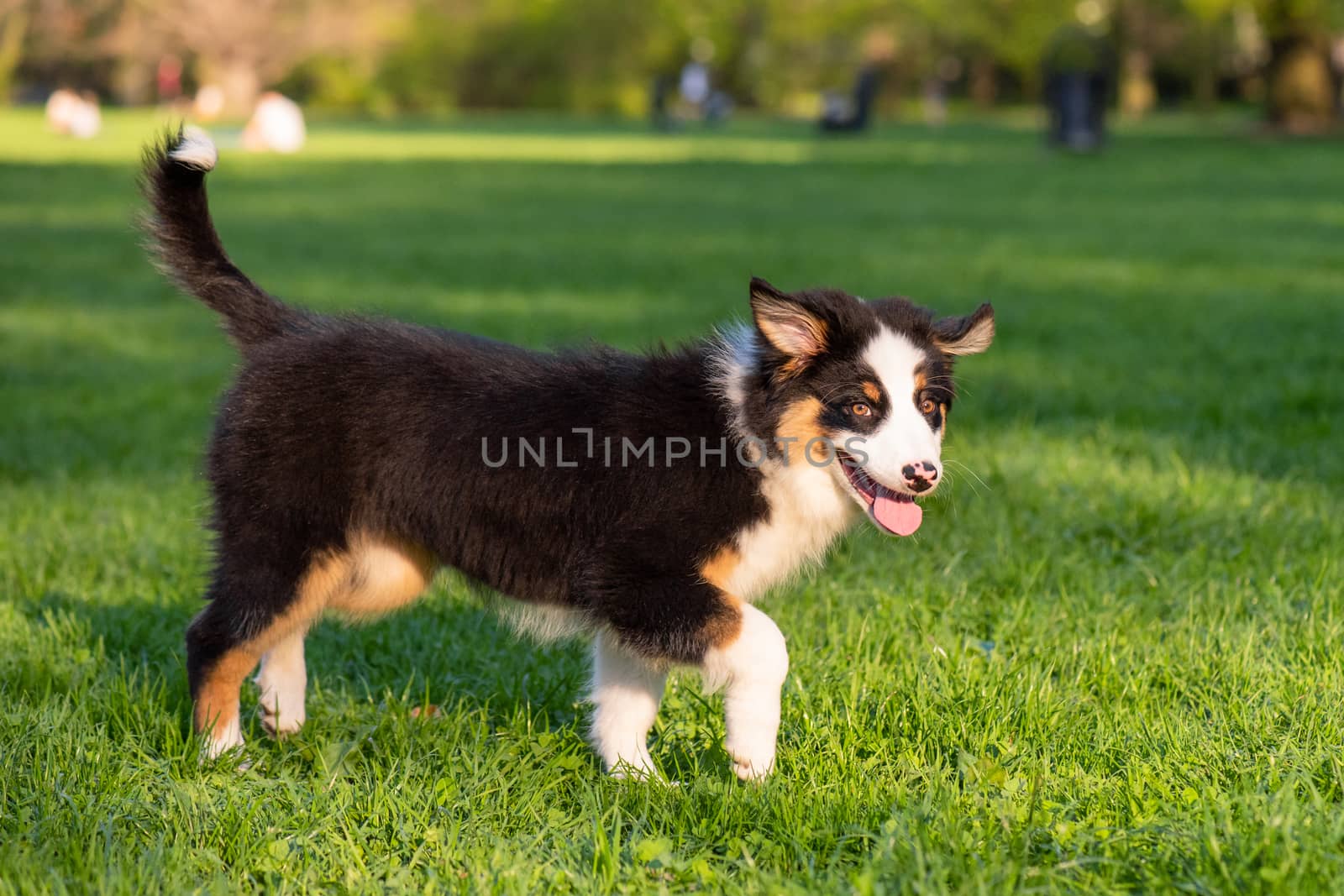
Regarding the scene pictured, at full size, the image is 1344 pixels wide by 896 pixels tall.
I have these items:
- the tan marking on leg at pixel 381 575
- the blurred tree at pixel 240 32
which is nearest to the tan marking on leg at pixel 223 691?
the tan marking on leg at pixel 381 575

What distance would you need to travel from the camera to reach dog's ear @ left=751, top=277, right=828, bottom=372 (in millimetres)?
3320

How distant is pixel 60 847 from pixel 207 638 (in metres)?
0.75

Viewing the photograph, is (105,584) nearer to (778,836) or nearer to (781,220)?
(778,836)

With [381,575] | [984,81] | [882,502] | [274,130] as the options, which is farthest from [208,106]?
[882,502]

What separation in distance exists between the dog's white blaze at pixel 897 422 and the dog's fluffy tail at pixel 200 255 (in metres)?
1.61

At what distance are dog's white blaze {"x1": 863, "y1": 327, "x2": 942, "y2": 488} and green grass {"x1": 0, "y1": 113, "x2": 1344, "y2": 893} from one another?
0.74 meters

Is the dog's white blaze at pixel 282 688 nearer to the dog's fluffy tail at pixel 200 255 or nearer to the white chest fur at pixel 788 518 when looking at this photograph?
the dog's fluffy tail at pixel 200 255

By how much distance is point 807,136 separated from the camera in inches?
1534

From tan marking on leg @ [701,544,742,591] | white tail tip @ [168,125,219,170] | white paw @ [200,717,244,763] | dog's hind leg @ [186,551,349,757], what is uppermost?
white tail tip @ [168,125,219,170]

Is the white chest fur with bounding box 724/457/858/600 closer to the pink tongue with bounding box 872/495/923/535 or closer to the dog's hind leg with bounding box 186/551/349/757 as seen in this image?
the pink tongue with bounding box 872/495/923/535

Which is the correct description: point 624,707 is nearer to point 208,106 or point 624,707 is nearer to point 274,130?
point 274,130

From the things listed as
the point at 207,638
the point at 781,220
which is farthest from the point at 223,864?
the point at 781,220

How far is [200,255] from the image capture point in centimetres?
394

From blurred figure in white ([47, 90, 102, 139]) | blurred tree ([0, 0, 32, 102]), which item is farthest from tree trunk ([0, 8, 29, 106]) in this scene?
blurred figure in white ([47, 90, 102, 139])
